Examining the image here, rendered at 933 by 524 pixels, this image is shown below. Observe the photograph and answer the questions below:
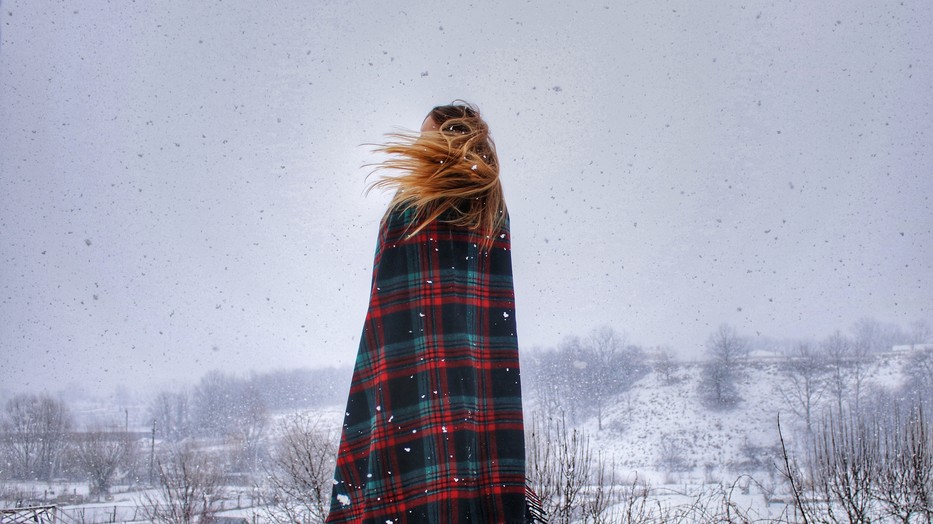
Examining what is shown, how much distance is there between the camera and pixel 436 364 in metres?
0.92

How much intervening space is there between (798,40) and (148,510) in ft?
165

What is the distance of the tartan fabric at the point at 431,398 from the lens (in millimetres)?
880

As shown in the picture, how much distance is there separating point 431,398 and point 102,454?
26.3m

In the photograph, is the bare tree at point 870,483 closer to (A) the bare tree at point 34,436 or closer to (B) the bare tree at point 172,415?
(A) the bare tree at point 34,436

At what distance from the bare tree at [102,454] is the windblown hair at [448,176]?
82.4 ft

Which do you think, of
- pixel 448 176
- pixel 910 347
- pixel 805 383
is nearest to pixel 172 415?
pixel 805 383

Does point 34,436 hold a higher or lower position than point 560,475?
lower

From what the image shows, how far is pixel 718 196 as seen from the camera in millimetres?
48375

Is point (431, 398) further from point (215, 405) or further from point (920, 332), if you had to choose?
point (920, 332)

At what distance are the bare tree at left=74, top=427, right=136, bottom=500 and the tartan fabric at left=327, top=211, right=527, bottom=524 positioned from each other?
983 inches

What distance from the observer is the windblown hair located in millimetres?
887

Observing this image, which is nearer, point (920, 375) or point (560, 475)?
point (560, 475)

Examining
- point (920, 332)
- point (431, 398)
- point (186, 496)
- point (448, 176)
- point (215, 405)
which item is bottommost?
point (186, 496)

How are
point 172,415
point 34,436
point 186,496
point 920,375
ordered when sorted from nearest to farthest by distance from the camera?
1. point 186,496
2. point 34,436
3. point 920,375
4. point 172,415
